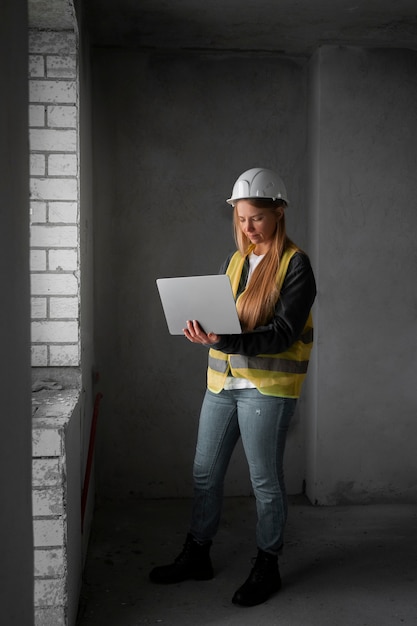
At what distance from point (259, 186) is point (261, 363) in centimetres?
64

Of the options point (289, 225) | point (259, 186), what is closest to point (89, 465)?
point (259, 186)

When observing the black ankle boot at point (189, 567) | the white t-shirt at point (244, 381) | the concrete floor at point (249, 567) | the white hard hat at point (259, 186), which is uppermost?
the white hard hat at point (259, 186)

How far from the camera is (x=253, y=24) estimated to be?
3271 millimetres

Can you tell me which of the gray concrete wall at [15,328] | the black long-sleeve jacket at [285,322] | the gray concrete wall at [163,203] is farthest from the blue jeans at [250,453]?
the gray concrete wall at [15,328]

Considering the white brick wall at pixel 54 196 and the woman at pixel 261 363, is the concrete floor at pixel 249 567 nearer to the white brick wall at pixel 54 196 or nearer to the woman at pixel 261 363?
the woman at pixel 261 363

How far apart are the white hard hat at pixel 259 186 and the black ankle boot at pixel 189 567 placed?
1.35 m

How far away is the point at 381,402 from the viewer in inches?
144

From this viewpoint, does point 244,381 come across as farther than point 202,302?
Yes

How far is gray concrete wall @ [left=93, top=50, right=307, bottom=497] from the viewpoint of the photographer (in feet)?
11.9

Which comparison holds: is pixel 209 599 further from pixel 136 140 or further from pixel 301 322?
pixel 136 140

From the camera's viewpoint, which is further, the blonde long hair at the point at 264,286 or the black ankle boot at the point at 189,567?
the black ankle boot at the point at 189,567

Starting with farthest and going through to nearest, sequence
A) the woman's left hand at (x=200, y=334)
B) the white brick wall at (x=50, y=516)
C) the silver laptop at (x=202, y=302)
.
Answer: the woman's left hand at (x=200, y=334) < the silver laptop at (x=202, y=302) < the white brick wall at (x=50, y=516)

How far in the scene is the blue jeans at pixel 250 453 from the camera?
249cm

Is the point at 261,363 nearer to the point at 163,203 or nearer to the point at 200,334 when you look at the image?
the point at 200,334
